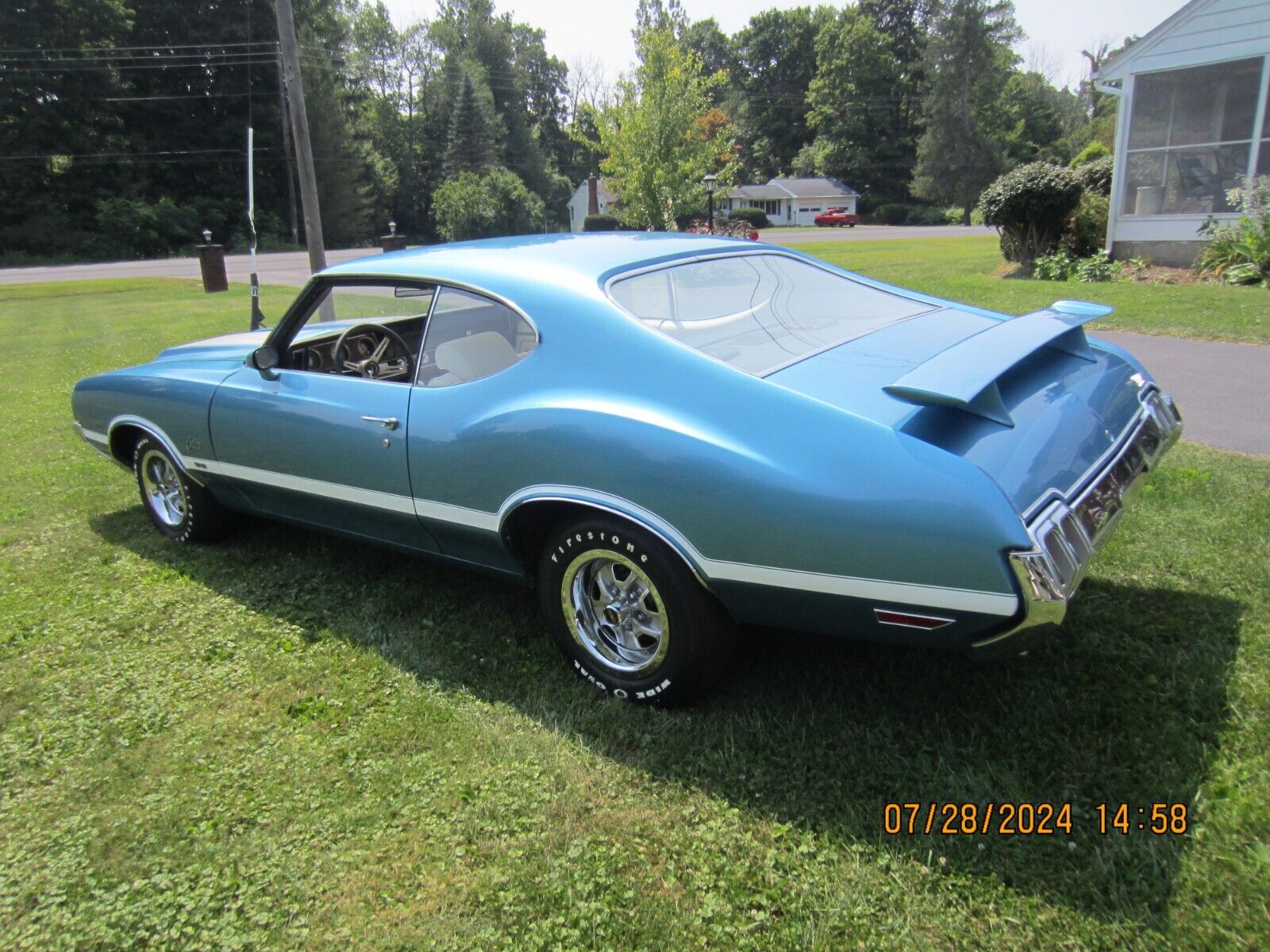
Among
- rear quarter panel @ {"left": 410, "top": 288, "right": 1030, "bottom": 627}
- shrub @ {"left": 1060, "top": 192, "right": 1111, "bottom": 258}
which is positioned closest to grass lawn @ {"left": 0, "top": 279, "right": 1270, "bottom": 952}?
rear quarter panel @ {"left": 410, "top": 288, "right": 1030, "bottom": 627}

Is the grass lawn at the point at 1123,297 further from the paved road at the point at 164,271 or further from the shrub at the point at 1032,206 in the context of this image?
the paved road at the point at 164,271

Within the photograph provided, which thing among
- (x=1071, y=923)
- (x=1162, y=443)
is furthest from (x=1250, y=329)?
(x=1071, y=923)

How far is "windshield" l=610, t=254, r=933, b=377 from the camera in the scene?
297 centimetres

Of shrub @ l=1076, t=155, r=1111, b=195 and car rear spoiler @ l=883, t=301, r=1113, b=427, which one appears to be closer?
car rear spoiler @ l=883, t=301, r=1113, b=427

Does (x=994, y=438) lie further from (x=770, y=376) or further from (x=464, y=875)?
(x=464, y=875)

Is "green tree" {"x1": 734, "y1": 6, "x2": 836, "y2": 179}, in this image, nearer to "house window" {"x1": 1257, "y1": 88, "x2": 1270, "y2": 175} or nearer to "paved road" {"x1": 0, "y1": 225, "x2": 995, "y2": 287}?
"paved road" {"x1": 0, "y1": 225, "x2": 995, "y2": 287}

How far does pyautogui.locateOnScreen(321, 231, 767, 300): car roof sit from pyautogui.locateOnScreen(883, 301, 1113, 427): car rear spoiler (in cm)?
113

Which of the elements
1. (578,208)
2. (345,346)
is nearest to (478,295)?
(345,346)

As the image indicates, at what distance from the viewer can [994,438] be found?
2.43m

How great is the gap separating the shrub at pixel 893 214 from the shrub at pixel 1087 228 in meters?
52.5

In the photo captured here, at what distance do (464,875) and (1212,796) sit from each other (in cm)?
197

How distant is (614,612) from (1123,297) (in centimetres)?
1126

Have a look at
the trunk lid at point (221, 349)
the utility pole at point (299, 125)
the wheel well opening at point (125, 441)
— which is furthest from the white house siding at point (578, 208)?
the wheel well opening at point (125, 441)

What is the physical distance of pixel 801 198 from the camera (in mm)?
69875
